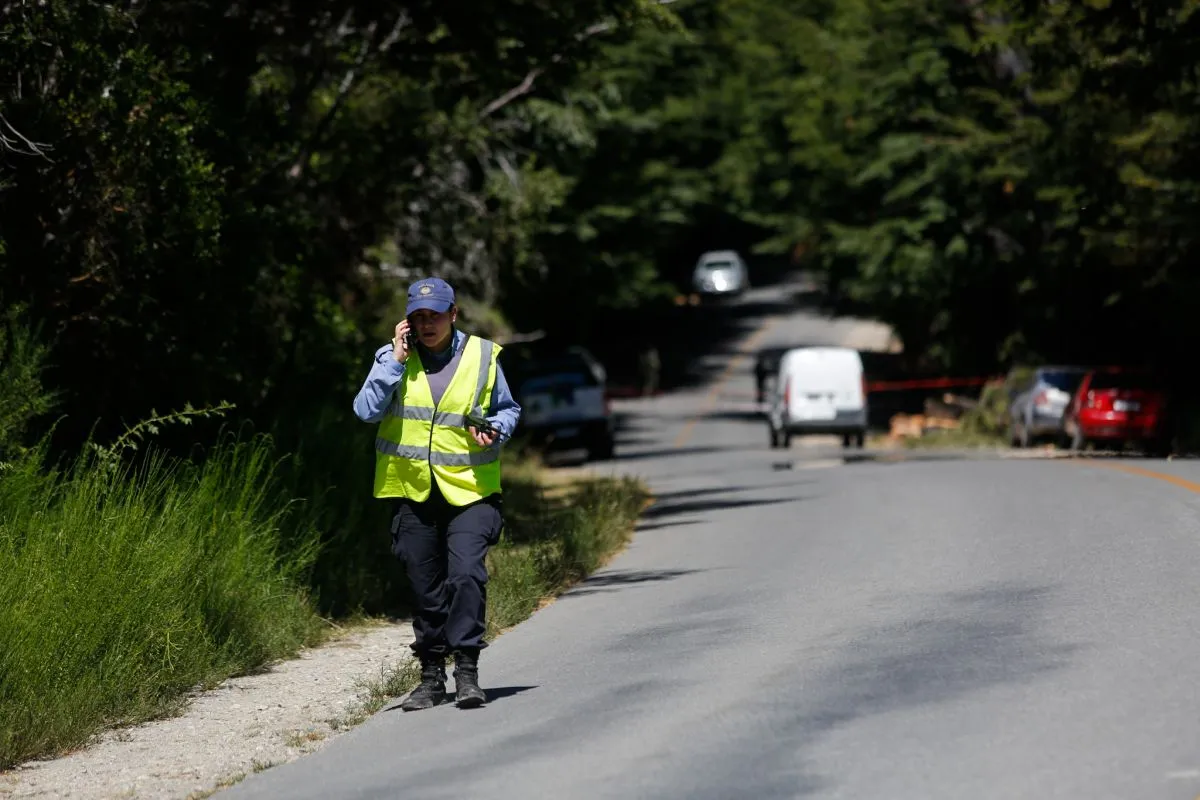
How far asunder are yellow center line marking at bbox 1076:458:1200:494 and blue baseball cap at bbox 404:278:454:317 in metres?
12.1

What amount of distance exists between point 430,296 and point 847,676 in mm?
2510

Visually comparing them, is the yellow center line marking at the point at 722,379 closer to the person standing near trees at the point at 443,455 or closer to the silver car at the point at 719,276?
the silver car at the point at 719,276

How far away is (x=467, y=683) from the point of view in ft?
32.1

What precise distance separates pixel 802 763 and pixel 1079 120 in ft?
94.5

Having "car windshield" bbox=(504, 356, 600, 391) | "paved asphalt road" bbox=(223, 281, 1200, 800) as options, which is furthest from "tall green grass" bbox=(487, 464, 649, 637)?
"car windshield" bbox=(504, 356, 600, 391)

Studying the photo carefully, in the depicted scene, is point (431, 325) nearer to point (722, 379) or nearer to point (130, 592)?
point (130, 592)

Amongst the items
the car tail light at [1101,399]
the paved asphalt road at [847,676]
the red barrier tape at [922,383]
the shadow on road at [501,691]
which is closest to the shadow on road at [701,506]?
the paved asphalt road at [847,676]

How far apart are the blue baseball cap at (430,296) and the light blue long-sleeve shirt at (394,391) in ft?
0.81

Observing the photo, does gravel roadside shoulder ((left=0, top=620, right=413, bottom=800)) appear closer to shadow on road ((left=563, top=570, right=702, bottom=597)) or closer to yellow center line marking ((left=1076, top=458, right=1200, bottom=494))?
A: shadow on road ((left=563, top=570, right=702, bottom=597))

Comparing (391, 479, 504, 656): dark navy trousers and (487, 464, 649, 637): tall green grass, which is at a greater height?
(391, 479, 504, 656): dark navy trousers

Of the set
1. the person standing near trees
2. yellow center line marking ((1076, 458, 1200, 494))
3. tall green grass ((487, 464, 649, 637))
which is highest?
the person standing near trees

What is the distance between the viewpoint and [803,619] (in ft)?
39.6

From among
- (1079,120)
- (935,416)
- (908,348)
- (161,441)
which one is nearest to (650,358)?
(908,348)

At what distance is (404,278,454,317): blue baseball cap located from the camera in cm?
960
